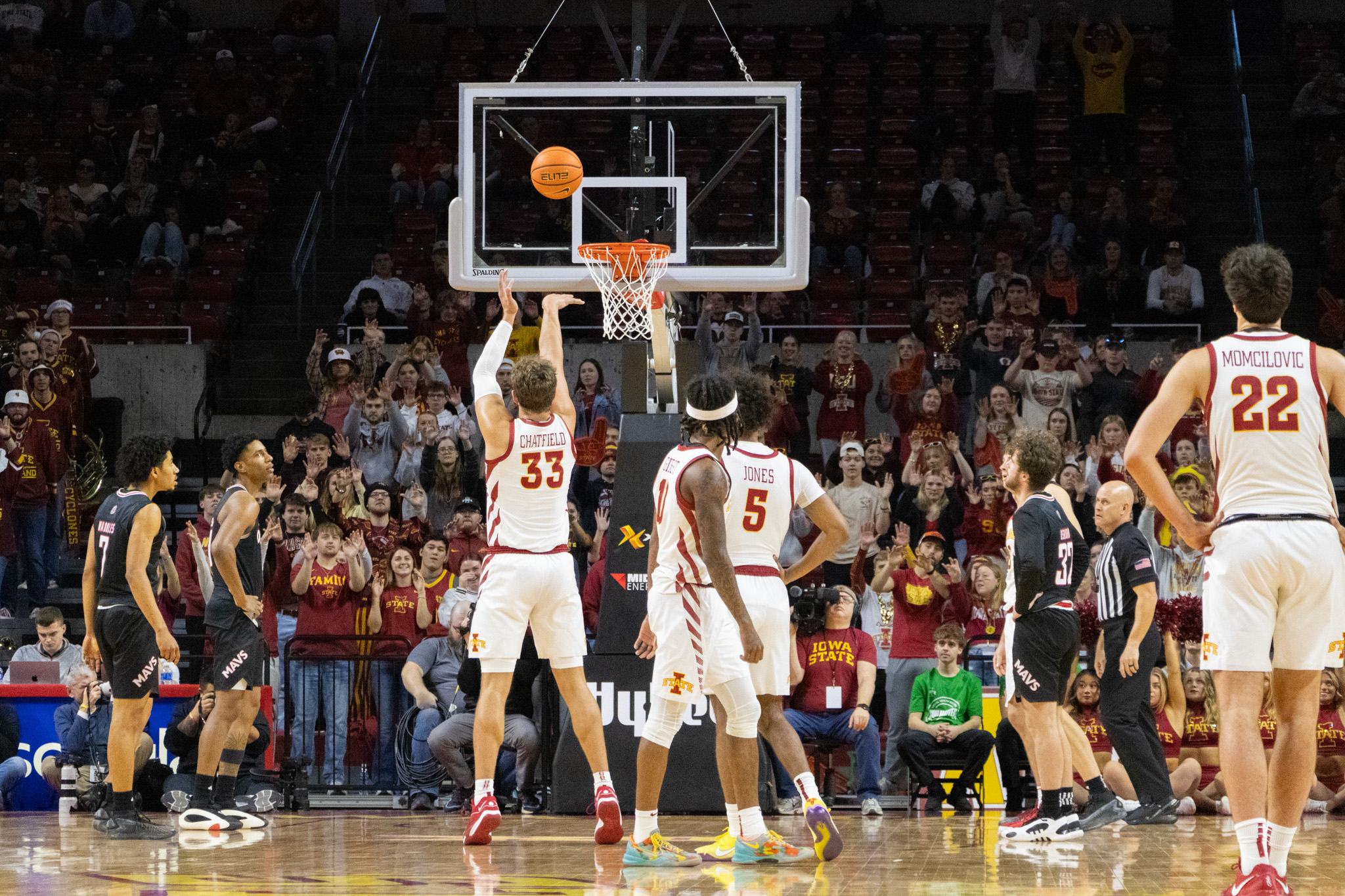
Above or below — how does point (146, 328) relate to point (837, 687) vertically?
above

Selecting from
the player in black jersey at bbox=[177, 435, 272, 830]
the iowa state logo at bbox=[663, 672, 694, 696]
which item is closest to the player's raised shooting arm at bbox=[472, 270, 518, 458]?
the iowa state logo at bbox=[663, 672, 694, 696]

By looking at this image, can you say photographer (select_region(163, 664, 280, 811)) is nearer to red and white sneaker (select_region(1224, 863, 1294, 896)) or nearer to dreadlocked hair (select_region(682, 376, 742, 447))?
dreadlocked hair (select_region(682, 376, 742, 447))

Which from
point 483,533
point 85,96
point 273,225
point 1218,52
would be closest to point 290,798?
point 483,533

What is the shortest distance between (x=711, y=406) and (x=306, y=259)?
11849 millimetres

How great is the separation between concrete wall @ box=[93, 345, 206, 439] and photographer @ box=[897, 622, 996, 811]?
901 cm

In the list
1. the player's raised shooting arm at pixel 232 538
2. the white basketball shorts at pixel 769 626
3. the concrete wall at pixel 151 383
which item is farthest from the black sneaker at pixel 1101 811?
the concrete wall at pixel 151 383

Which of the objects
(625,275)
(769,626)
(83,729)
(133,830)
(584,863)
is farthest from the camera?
(83,729)

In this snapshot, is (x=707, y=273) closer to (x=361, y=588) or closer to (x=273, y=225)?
(x=361, y=588)

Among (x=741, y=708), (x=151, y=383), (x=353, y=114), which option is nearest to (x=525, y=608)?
(x=741, y=708)

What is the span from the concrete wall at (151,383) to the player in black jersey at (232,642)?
7.57 metres

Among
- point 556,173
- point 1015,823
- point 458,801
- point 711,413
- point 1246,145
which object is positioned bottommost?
point 458,801

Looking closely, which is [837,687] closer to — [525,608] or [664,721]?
[525,608]

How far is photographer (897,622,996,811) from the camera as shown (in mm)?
10828

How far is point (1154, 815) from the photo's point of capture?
9.69m
